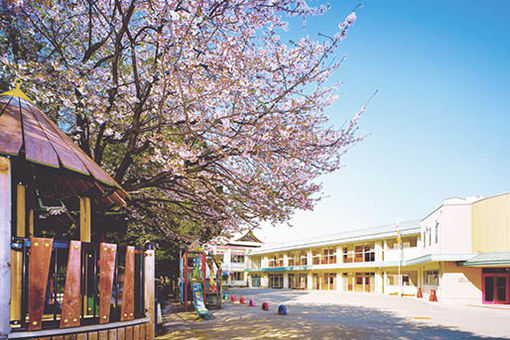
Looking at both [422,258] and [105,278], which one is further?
[422,258]

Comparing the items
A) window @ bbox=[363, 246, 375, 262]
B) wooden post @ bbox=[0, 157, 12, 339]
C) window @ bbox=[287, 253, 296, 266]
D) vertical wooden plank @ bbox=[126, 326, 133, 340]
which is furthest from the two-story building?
wooden post @ bbox=[0, 157, 12, 339]

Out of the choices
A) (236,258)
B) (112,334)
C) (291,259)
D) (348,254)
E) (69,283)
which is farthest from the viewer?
→ (236,258)

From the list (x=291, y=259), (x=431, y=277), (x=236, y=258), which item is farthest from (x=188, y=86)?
(x=236, y=258)

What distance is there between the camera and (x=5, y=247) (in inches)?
195

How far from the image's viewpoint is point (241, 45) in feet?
32.7

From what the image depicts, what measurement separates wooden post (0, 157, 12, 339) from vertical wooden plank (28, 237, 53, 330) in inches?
9.5

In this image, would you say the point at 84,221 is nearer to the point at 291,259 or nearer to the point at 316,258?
the point at 316,258

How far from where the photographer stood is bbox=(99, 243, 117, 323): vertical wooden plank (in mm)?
5789

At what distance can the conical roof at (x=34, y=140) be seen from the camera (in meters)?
5.38

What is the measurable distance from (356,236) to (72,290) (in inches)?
1670

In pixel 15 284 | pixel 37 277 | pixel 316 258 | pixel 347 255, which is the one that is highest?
pixel 37 277

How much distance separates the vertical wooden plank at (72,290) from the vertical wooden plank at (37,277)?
0.29 metres

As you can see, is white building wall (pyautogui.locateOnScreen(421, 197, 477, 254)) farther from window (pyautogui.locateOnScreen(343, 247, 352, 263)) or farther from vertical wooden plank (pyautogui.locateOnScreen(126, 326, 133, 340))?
vertical wooden plank (pyautogui.locateOnScreen(126, 326, 133, 340))

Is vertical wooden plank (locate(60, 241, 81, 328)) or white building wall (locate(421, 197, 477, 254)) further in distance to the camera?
white building wall (locate(421, 197, 477, 254))
